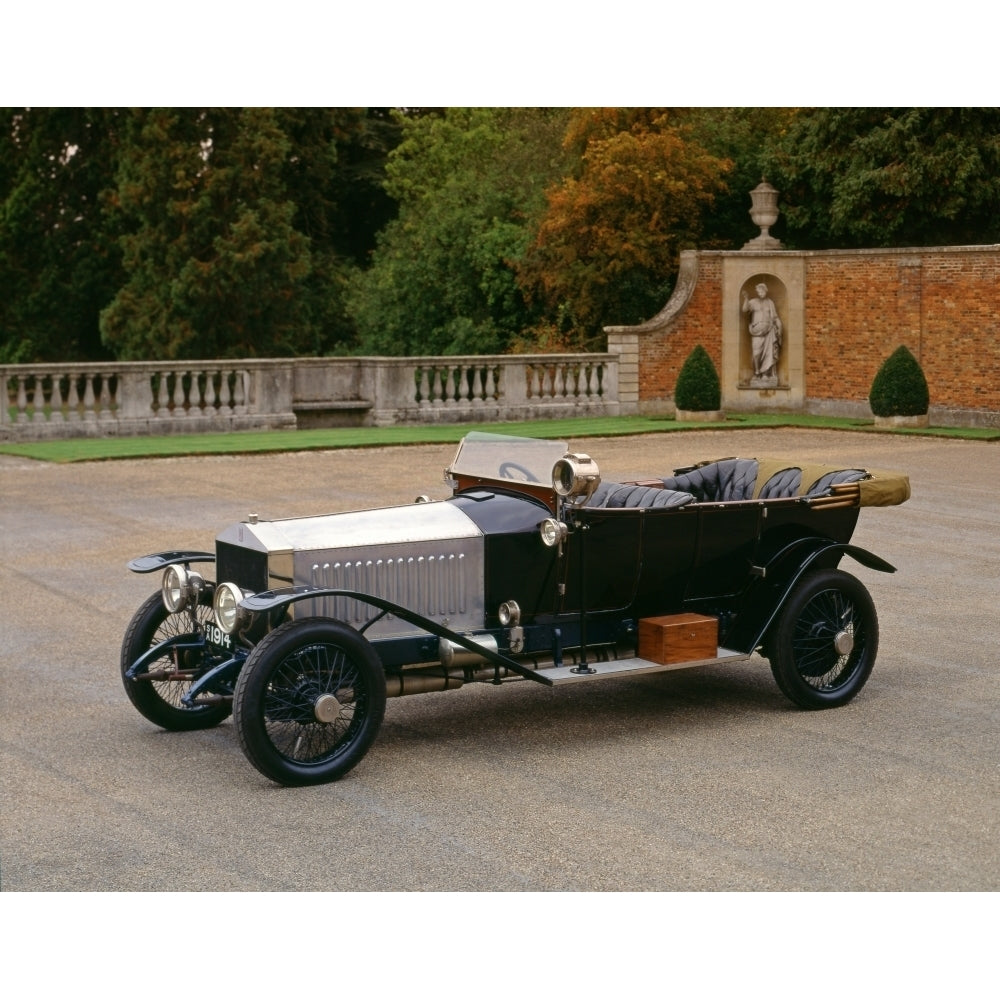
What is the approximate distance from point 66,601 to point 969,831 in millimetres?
7179

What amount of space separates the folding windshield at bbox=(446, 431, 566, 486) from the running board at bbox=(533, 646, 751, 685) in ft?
3.07

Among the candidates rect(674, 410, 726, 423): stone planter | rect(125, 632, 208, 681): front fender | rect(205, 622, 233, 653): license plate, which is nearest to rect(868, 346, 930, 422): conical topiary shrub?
rect(674, 410, 726, 423): stone planter

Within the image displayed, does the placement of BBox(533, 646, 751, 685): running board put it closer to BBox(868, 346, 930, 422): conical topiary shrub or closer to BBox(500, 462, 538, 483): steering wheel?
BBox(500, 462, 538, 483): steering wheel

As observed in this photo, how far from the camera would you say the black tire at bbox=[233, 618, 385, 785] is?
655 cm

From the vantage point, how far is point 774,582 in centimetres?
820

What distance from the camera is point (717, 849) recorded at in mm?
5836

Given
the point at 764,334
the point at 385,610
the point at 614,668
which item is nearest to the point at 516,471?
the point at 614,668

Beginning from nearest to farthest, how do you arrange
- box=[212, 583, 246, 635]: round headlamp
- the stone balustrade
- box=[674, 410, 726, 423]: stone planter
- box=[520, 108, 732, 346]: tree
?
box=[212, 583, 246, 635]: round headlamp < the stone balustrade < box=[674, 410, 726, 423]: stone planter < box=[520, 108, 732, 346]: tree

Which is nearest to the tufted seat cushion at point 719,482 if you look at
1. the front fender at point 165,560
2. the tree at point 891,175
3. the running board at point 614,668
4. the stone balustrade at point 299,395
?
the running board at point 614,668

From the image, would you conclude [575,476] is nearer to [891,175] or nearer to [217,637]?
[217,637]

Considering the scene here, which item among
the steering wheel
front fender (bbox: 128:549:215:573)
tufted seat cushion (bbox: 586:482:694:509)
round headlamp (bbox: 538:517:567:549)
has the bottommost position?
front fender (bbox: 128:549:215:573)

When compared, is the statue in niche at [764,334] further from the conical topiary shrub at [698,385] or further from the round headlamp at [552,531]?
the round headlamp at [552,531]

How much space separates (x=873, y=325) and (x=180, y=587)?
24.3 metres

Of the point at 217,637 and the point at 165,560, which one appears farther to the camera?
the point at 165,560
